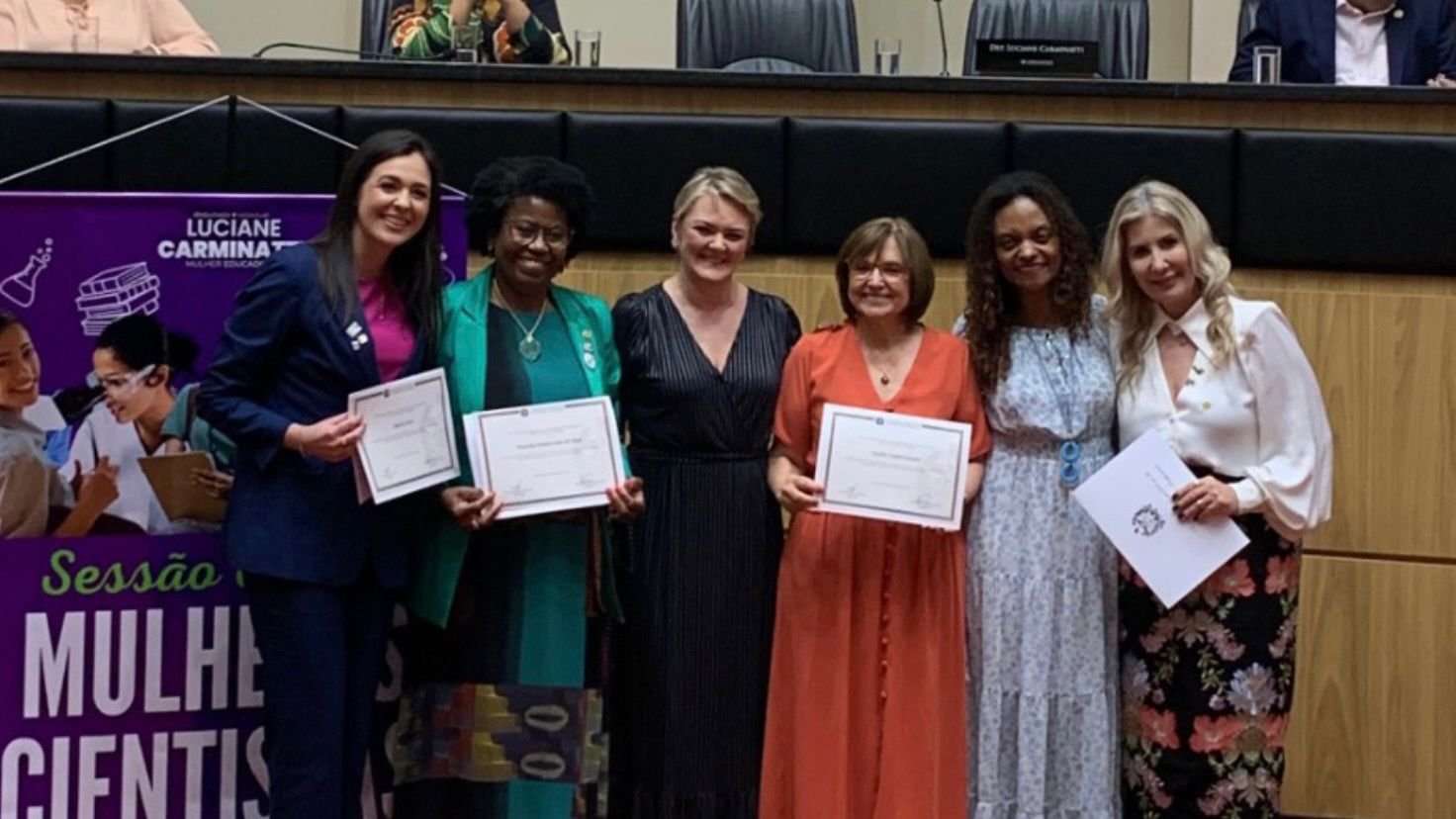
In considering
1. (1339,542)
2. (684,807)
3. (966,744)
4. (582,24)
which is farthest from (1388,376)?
(582,24)

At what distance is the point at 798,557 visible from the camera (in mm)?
2973

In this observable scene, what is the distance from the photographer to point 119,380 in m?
3.01

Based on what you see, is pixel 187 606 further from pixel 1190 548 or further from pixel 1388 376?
pixel 1388 376

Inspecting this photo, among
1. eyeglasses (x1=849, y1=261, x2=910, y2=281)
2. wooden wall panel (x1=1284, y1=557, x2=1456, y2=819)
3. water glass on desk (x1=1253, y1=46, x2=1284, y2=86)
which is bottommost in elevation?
wooden wall panel (x1=1284, y1=557, x2=1456, y2=819)

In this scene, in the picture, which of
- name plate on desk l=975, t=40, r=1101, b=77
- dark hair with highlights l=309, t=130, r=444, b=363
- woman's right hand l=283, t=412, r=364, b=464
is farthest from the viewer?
name plate on desk l=975, t=40, r=1101, b=77

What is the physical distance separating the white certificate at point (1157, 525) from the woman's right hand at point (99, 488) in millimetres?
1902

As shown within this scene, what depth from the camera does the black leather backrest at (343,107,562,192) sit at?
152 inches

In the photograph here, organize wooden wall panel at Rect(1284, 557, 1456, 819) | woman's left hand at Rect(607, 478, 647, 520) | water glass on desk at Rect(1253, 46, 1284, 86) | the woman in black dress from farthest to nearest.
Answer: water glass on desk at Rect(1253, 46, 1284, 86) → wooden wall panel at Rect(1284, 557, 1456, 819) → the woman in black dress → woman's left hand at Rect(607, 478, 647, 520)

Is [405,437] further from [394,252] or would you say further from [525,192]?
[525,192]

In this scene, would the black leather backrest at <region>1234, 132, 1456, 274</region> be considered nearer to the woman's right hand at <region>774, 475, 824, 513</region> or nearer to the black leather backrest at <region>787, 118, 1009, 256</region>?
the black leather backrest at <region>787, 118, 1009, 256</region>

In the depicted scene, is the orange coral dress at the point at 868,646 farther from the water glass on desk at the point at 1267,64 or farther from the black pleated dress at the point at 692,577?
the water glass on desk at the point at 1267,64

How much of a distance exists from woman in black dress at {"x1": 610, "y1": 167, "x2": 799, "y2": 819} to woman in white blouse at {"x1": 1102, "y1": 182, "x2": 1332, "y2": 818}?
0.74 m

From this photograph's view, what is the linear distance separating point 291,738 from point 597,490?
68 centimetres

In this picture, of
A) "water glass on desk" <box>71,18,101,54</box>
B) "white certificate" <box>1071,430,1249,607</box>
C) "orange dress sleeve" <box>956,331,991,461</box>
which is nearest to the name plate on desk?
"orange dress sleeve" <box>956,331,991,461</box>
